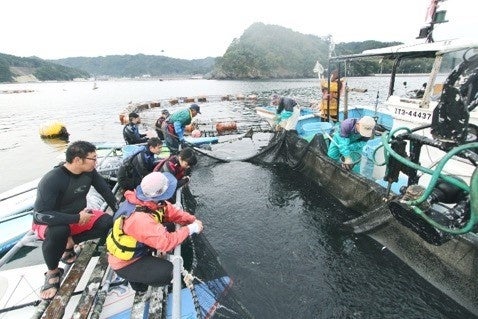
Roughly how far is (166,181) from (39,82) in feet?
804

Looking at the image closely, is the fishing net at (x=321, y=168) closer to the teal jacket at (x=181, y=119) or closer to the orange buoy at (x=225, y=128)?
the teal jacket at (x=181, y=119)

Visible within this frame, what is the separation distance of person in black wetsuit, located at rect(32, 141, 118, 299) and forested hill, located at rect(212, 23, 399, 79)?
146689 mm

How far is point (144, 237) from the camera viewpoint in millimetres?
2996

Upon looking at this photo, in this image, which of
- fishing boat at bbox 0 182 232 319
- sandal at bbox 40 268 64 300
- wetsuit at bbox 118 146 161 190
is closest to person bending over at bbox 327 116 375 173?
fishing boat at bbox 0 182 232 319

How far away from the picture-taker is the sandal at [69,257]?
3969 millimetres

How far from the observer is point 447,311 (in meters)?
3.58

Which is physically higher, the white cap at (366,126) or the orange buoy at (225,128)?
the white cap at (366,126)

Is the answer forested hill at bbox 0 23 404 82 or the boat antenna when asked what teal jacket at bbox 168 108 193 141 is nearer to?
the boat antenna

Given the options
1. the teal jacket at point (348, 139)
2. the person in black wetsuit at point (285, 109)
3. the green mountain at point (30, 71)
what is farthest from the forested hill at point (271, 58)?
the teal jacket at point (348, 139)

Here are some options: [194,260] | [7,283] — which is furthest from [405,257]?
[7,283]

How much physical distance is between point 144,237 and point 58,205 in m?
1.61

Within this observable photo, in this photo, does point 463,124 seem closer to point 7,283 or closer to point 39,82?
point 7,283

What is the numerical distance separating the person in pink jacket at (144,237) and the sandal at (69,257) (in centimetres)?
116

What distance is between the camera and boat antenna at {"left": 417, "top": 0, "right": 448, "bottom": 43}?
22.1 ft
